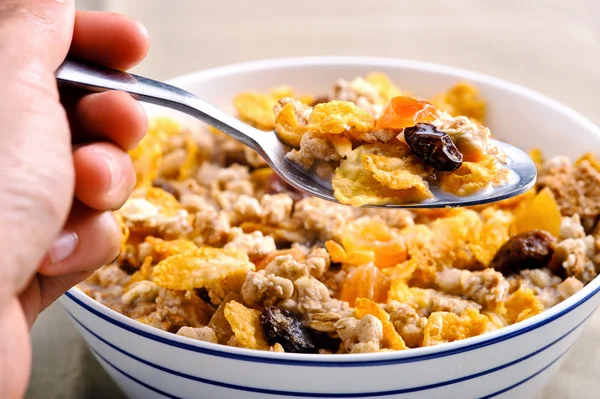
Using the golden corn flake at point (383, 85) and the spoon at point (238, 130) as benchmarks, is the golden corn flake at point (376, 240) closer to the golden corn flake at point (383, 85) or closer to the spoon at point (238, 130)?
the spoon at point (238, 130)

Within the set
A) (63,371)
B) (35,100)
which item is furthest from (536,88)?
(35,100)

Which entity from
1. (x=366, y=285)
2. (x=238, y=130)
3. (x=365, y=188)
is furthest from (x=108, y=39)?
(x=366, y=285)

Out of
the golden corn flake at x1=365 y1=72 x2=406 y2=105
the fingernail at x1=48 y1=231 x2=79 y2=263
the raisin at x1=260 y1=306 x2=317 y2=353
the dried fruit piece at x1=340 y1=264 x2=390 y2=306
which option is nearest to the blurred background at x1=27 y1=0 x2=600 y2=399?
the golden corn flake at x1=365 y1=72 x2=406 y2=105

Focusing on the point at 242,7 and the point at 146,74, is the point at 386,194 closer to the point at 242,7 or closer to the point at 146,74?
the point at 146,74

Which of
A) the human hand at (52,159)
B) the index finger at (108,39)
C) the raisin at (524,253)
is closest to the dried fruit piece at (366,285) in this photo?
the raisin at (524,253)

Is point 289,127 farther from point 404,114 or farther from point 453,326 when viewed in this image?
point 453,326

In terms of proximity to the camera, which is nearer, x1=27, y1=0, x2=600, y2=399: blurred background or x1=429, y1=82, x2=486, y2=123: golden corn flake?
x1=429, y1=82, x2=486, y2=123: golden corn flake

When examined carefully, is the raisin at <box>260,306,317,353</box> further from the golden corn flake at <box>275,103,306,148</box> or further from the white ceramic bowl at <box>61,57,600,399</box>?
the golden corn flake at <box>275,103,306,148</box>
